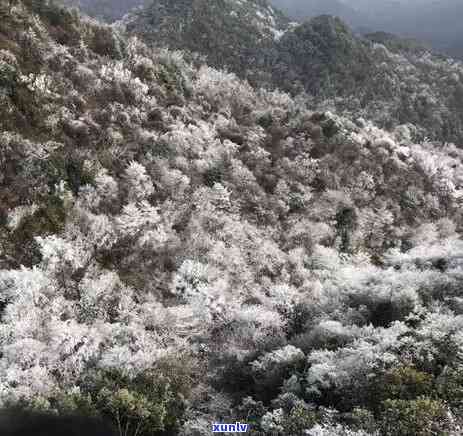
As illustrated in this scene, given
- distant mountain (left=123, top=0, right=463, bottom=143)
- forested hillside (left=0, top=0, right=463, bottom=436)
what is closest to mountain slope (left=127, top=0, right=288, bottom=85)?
distant mountain (left=123, top=0, right=463, bottom=143)

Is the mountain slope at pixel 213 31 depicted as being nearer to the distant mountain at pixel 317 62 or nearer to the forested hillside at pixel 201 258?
the distant mountain at pixel 317 62

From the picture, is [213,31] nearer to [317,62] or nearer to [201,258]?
[317,62]

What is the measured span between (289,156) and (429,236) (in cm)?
1260

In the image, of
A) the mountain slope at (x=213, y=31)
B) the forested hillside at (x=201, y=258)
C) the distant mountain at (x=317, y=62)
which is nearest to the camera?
the forested hillside at (x=201, y=258)

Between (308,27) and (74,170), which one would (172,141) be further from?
(308,27)

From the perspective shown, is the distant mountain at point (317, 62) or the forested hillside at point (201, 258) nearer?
the forested hillside at point (201, 258)

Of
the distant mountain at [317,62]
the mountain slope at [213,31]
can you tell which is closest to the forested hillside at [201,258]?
the distant mountain at [317,62]

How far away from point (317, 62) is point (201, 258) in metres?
85.2

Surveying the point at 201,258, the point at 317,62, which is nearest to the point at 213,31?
the point at 317,62

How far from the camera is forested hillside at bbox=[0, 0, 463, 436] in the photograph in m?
17.5

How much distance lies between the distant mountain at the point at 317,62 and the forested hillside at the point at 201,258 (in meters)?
47.0

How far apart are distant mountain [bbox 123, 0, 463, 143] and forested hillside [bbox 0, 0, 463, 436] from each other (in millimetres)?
46996

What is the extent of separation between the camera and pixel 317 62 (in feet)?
343

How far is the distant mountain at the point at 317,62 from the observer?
94.0 m
